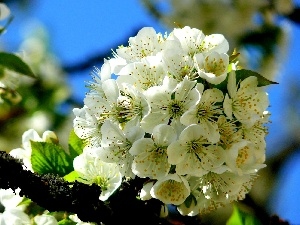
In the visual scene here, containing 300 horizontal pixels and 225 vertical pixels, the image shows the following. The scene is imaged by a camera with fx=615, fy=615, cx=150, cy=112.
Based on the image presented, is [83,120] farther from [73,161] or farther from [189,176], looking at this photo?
[189,176]

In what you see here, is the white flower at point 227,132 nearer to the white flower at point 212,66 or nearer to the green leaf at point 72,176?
the white flower at point 212,66

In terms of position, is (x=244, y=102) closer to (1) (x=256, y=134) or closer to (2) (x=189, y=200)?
(1) (x=256, y=134)

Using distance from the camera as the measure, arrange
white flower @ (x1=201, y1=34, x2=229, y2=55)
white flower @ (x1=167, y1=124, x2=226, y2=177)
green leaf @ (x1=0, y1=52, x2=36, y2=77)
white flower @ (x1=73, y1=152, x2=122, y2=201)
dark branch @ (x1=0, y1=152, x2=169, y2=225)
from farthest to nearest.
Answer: green leaf @ (x1=0, y1=52, x2=36, y2=77) → white flower @ (x1=201, y1=34, x2=229, y2=55) → white flower @ (x1=73, y1=152, x2=122, y2=201) → white flower @ (x1=167, y1=124, x2=226, y2=177) → dark branch @ (x1=0, y1=152, x2=169, y2=225)

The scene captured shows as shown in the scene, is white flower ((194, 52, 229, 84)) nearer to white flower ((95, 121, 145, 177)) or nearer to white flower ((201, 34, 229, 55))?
white flower ((201, 34, 229, 55))

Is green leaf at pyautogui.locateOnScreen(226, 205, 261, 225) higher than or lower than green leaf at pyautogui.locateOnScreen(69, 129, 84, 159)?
lower

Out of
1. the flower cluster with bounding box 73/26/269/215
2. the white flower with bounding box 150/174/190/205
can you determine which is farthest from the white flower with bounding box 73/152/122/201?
the white flower with bounding box 150/174/190/205

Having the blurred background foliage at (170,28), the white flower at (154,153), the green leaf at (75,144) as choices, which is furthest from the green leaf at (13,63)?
the blurred background foliage at (170,28)
